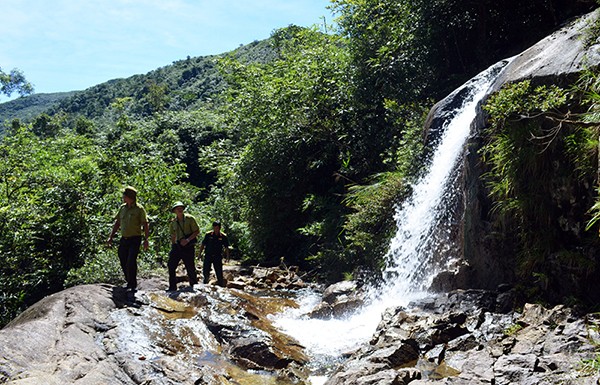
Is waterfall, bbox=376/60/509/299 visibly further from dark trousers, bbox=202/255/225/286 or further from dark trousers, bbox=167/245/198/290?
dark trousers, bbox=167/245/198/290

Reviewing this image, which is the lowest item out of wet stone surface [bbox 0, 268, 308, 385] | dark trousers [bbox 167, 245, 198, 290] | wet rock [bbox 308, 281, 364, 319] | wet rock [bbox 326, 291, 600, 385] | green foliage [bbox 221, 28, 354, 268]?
wet rock [bbox 308, 281, 364, 319]

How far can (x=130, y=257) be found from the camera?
29.8 feet

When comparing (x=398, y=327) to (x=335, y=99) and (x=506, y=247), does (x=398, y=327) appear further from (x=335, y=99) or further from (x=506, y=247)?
(x=335, y=99)

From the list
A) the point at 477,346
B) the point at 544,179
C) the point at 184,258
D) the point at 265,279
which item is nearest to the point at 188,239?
the point at 184,258

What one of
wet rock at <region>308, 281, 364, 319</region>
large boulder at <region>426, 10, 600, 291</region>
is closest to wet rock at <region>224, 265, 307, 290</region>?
wet rock at <region>308, 281, 364, 319</region>

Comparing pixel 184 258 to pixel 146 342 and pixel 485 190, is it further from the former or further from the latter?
pixel 485 190

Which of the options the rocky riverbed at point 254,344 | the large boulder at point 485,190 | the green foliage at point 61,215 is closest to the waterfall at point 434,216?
the large boulder at point 485,190

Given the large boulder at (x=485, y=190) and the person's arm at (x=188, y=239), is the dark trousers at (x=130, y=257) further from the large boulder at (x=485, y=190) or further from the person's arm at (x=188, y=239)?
the large boulder at (x=485, y=190)

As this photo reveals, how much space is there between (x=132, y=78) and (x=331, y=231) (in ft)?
300

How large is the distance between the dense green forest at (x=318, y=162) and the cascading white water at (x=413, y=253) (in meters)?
0.73

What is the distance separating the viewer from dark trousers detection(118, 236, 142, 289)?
9.08 m

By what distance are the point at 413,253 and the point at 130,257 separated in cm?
532

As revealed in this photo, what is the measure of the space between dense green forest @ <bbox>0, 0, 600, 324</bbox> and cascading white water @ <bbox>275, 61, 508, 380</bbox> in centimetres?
73

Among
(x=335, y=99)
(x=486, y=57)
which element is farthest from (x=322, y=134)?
(x=486, y=57)
